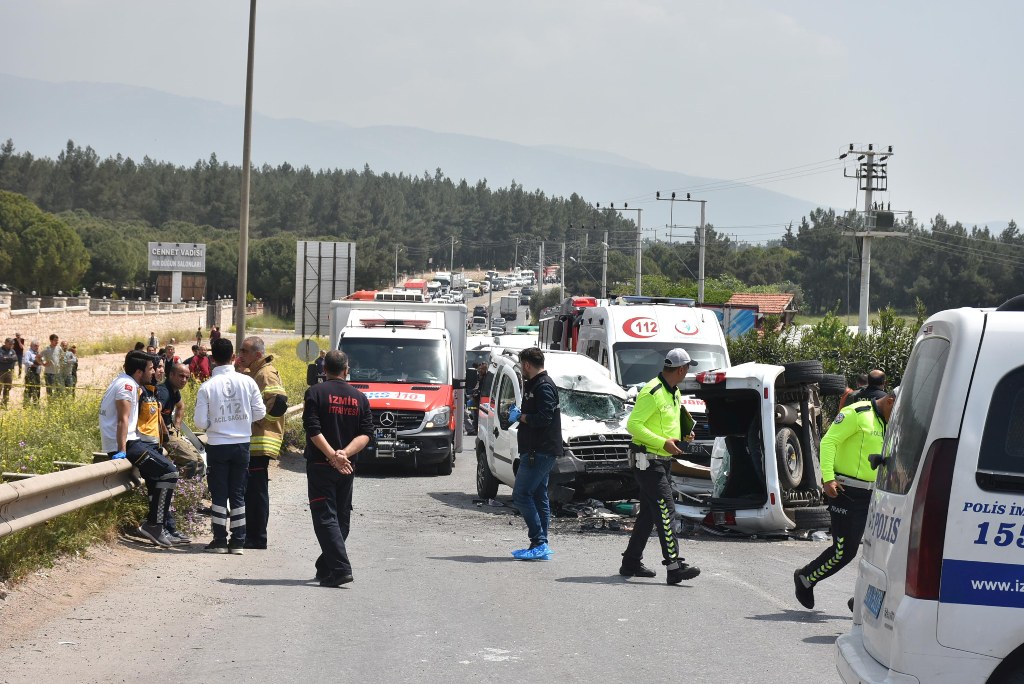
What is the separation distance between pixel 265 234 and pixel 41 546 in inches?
6260

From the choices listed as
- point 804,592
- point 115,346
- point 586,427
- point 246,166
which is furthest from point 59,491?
point 115,346

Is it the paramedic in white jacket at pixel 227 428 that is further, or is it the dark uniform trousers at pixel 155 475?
the dark uniform trousers at pixel 155 475

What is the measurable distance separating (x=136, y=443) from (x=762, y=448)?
6310mm

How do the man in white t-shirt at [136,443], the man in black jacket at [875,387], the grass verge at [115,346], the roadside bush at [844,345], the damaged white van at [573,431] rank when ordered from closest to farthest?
the man in white t-shirt at [136,443] → the man in black jacket at [875,387] → the damaged white van at [573,431] → the roadside bush at [844,345] → the grass verge at [115,346]

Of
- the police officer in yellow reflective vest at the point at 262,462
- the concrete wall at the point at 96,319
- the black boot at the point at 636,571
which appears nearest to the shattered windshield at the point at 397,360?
the police officer in yellow reflective vest at the point at 262,462

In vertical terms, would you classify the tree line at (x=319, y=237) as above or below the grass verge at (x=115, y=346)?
above

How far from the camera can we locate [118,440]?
33.5ft

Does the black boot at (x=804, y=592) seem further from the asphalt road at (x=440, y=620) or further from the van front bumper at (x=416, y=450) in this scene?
the van front bumper at (x=416, y=450)

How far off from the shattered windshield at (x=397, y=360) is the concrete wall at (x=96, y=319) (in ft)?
126

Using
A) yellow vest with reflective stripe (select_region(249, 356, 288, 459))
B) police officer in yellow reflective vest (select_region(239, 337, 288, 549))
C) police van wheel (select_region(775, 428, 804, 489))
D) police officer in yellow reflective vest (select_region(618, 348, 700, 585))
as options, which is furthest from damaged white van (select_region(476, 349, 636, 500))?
police officer in yellow reflective vest (select_region(239, 337, 288, 549))

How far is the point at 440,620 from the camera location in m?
8.09

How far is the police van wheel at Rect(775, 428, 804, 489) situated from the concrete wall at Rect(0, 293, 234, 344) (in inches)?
1869

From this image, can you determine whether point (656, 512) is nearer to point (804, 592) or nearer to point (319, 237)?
point (804, 592)

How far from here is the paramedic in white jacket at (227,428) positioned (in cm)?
1025
